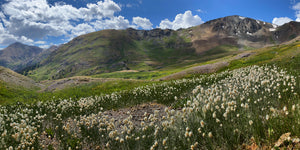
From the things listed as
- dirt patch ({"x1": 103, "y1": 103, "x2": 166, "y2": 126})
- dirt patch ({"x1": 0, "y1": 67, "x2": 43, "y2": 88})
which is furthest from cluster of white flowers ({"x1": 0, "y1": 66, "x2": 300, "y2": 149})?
dirt patch ({"x1": 0, "y1": 67, "x2": 43, "y2": 88})

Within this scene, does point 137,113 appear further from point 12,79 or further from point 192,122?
point 12,79

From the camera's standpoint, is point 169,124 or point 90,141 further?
point 90,141

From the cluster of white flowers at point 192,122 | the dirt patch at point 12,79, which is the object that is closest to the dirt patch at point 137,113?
the cluster of white flowers at point 192,122

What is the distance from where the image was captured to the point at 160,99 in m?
12.6

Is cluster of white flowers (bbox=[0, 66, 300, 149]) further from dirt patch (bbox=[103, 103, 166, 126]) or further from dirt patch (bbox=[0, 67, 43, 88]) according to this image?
dirt patch (bbox=[0, 67, 43, 88])

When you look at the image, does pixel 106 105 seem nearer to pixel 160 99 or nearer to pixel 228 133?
pixel 160 99

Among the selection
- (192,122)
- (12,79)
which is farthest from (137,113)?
(12,79)

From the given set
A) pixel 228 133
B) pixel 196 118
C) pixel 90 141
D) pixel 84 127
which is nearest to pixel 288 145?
pixel 228 133

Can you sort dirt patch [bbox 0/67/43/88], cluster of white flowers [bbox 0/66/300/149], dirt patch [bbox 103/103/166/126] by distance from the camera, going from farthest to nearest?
dirt patch [bbox 0/67/43/88]
dirt patch [bbox 103/103/166/126]
cluster of white flowers [bbox 0/66/300/149]

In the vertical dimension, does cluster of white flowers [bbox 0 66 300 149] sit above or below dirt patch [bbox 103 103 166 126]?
above

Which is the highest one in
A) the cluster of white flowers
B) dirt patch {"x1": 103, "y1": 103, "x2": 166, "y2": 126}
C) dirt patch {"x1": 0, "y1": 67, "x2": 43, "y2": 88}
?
dirt patch {"x1": 0, "y1": 67, "x2": 43, "y2": 88}

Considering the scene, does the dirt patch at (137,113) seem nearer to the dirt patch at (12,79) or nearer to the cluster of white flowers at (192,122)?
the cluster of white flowers at (192,122)

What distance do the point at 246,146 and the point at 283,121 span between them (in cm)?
103

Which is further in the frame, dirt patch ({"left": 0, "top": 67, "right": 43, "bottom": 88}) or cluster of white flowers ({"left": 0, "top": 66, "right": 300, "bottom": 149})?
dirt patch ({"left": 0, "top": 67, "right": 43, "bottom": 88})
